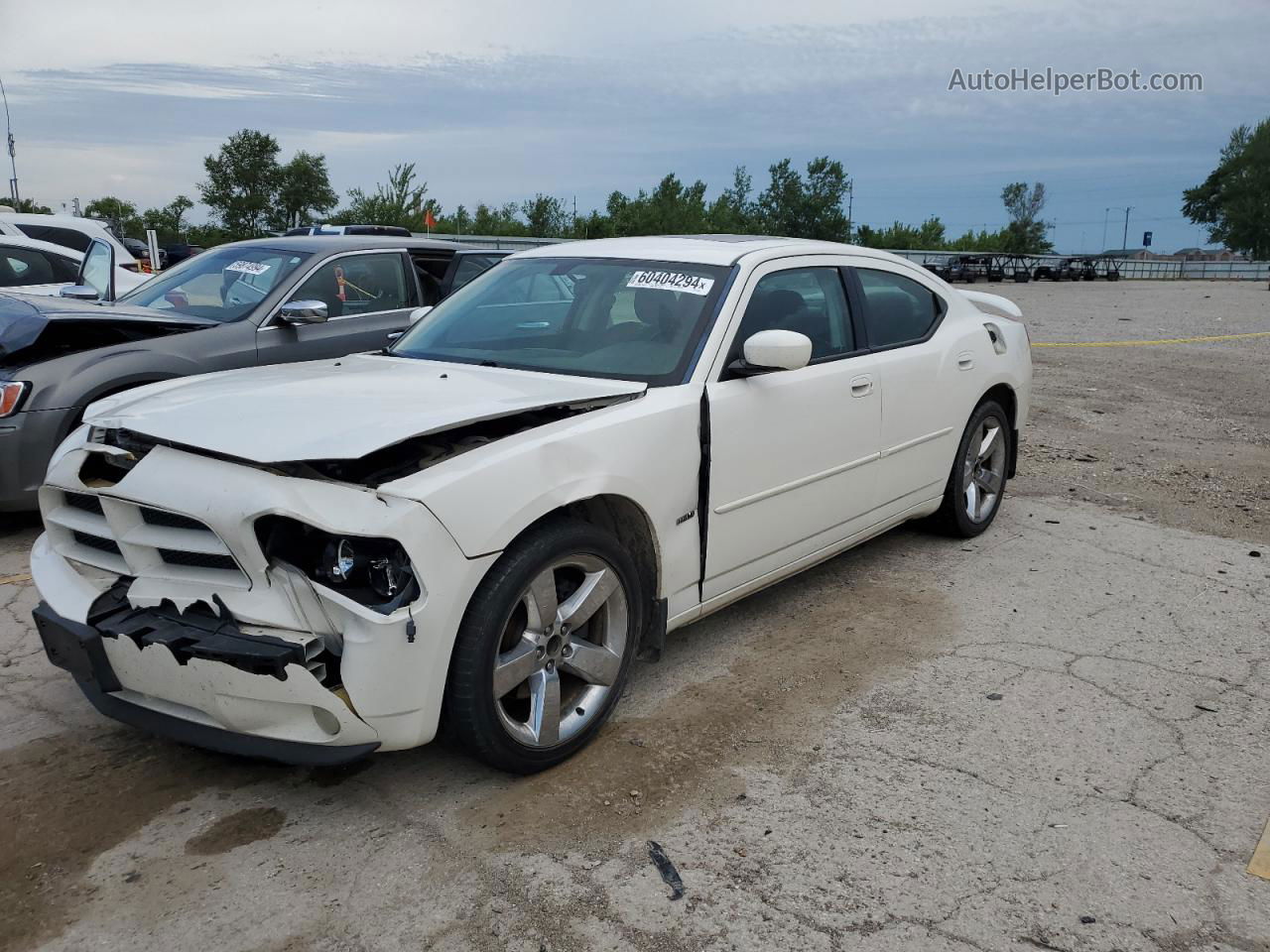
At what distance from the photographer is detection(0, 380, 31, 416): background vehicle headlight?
17.7 feet

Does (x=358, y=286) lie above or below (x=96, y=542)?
above

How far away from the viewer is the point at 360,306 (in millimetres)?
7242

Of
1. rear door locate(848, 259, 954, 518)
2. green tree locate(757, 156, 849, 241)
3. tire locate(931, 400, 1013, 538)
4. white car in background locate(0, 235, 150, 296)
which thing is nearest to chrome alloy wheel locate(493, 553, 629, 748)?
rear door locate(848, 259, 954, 518)

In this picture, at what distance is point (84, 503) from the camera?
323 centimetres

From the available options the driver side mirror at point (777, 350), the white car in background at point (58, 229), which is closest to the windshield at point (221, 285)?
the driver side mirror at point (777, 350)

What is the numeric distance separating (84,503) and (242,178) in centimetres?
6860

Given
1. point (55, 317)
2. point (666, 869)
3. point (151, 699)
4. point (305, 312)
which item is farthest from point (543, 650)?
point (55, 317)

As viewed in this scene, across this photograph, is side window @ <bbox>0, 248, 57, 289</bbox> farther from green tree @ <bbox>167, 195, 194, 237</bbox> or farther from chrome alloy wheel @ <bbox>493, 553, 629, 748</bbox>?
green tree @ <bbox>167, 195, 194, 237</bbox>

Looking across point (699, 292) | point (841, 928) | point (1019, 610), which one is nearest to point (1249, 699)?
point (1019, 610)

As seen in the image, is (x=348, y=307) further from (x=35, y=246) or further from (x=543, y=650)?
(x=543, y=650)

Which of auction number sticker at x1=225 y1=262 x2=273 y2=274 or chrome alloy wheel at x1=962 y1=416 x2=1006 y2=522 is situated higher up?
auction number sticker at x1=225 y1=262 x2=273 y2=274

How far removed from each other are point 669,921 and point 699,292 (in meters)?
2.33

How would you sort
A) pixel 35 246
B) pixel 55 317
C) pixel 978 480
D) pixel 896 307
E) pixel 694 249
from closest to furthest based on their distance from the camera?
pixel 694 249, pixel 896 307, pixel 55 317, pixel 978 480, pixel 35 246

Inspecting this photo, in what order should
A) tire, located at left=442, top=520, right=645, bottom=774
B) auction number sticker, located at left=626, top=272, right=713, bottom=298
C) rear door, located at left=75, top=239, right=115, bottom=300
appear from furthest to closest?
rear door, located at left=75, top=239, right=115, bottom=300, auction number sticker, located at left=626, top=272, right=713, bottom=298, tire, located at left=442, top=520, right=645, bottom=774
